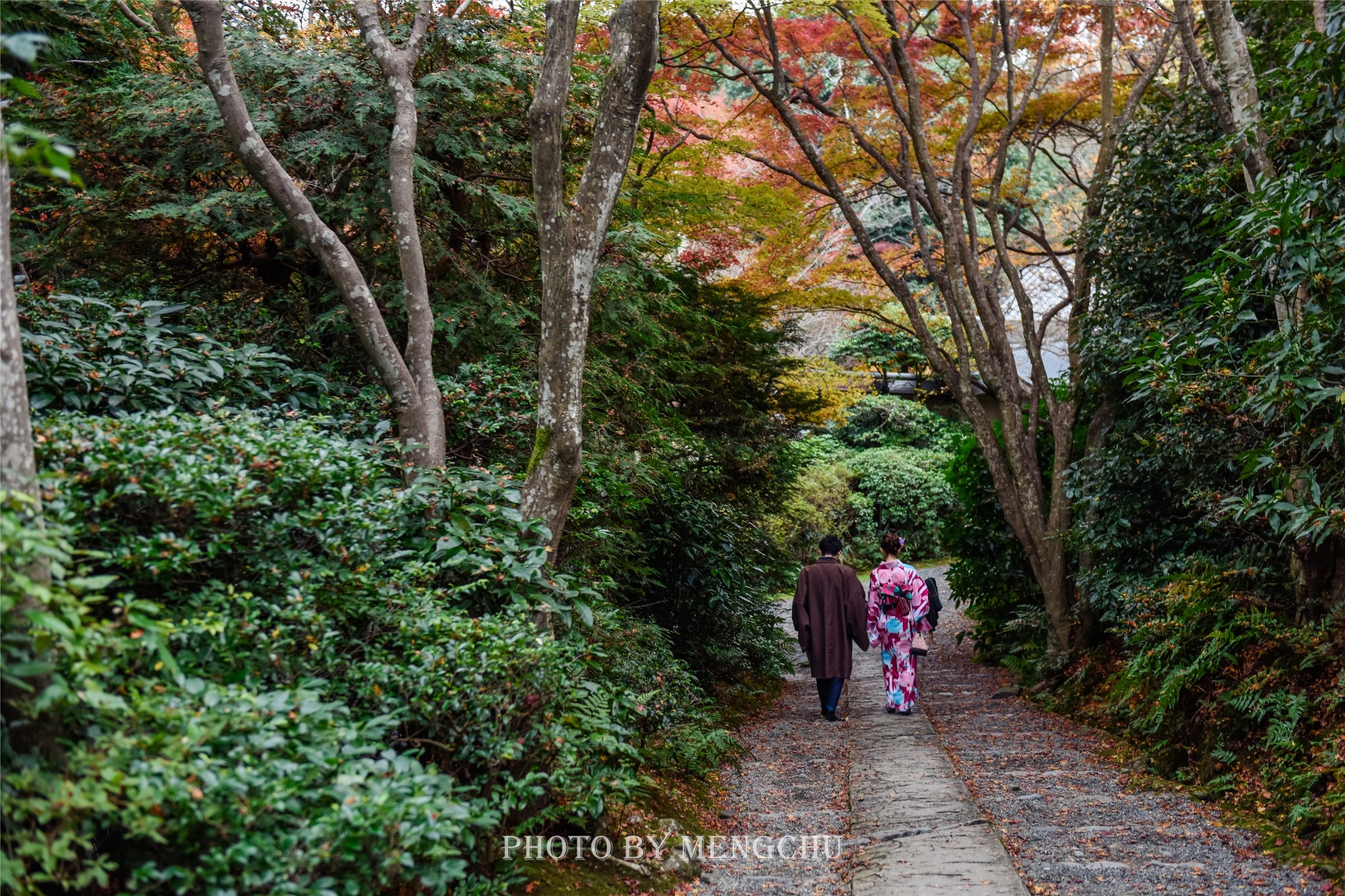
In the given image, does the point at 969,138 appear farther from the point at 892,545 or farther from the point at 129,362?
the point at 129,362

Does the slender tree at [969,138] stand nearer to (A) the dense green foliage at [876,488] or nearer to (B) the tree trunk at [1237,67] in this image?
(B) the tree trunk at [1237,67]

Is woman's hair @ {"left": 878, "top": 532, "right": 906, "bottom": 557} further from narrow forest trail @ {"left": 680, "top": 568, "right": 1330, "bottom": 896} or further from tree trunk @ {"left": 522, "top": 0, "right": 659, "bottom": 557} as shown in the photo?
tree trunk @ {"left": 522, "top": 0, "right": 659, "bottom": 557}

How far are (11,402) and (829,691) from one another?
7218 mm

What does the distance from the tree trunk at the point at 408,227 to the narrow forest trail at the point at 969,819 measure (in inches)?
111

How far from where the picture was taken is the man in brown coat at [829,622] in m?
8.56

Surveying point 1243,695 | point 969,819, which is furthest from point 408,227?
point 1243,695

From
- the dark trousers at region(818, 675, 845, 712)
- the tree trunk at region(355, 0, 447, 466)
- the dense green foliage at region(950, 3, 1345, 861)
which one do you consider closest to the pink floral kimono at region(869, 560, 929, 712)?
the dark trousers at region(818, 675, 845, 712)

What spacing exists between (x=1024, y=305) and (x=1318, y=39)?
4843 mm

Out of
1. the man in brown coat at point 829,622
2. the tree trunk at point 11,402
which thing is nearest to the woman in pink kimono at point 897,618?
the man in brown coat at point 829,622

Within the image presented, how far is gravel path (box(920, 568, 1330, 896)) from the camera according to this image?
4215 mm

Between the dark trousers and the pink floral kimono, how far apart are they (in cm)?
44

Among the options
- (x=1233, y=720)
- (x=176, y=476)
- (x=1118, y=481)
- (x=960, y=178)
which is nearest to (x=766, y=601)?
(x=1118, y=481)

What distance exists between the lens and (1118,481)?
26.3ft

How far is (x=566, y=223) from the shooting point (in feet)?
16.0
